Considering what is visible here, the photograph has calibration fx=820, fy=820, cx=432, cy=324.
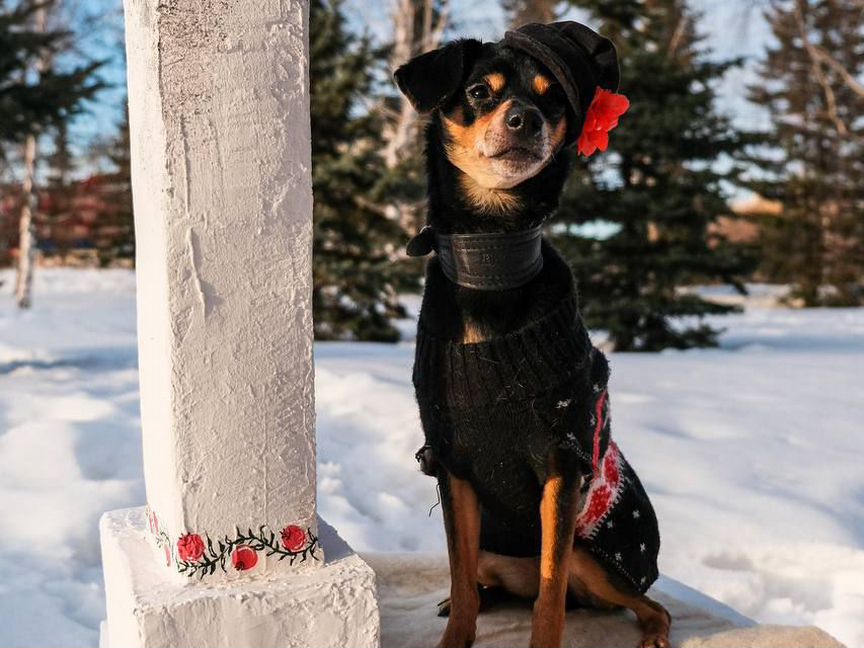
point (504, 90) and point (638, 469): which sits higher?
point (504, 90)

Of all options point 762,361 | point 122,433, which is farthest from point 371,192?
point 122,433

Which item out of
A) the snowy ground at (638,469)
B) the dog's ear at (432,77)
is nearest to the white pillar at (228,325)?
the dog's ear at (432,77)

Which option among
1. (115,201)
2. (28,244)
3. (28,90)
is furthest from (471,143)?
(115,201)

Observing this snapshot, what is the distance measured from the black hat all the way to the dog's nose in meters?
0.15

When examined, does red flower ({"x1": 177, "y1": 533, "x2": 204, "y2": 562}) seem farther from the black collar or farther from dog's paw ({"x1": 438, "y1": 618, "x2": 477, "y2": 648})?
the black collar

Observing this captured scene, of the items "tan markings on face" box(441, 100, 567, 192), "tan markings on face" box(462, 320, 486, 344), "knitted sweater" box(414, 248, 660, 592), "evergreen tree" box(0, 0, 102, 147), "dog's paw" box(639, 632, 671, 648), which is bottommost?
"dog's paw" box(639, 632, 671, 648)

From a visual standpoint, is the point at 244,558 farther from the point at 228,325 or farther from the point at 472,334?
the point at 472,334

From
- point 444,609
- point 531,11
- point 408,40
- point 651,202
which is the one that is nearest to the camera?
point 444,609

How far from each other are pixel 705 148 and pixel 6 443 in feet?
30.1

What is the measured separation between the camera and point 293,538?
1.96m

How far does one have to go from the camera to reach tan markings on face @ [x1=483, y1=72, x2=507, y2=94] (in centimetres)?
198

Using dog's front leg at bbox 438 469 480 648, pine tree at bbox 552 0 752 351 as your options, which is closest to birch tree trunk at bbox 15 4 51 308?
pine tree at bbox 552 0 752 351

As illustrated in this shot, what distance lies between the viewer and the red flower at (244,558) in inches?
75.2

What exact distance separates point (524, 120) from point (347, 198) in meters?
8.99
